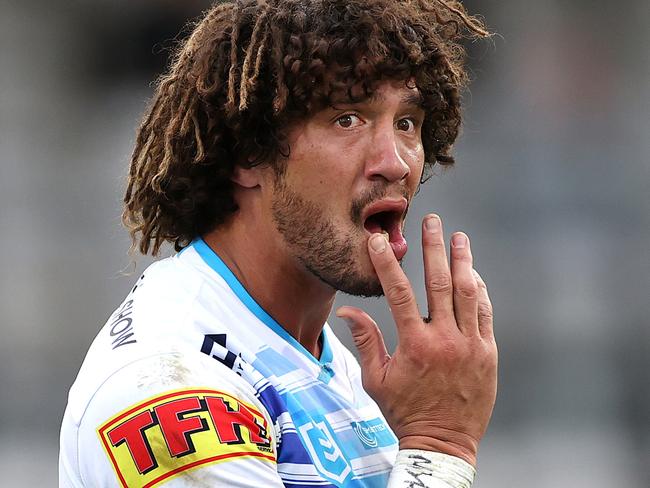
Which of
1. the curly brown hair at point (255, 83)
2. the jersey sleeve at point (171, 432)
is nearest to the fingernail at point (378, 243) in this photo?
the curly brown hair at point (255, 83)

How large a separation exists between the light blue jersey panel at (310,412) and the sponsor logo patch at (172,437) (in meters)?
0.16

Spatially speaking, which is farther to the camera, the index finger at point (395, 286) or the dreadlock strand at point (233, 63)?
the dreadlock strand at point (233, 63)

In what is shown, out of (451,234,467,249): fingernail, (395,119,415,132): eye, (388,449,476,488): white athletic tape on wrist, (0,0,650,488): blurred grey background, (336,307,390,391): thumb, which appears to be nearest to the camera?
(388,449,476,488): white athletic tape on wrist

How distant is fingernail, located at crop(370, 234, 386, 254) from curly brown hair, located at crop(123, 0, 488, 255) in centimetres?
33

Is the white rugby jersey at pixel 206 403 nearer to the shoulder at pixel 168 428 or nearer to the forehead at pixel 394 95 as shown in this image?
the shoulder at pixel 168 428

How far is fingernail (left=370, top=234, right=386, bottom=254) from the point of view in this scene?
262 centimetres

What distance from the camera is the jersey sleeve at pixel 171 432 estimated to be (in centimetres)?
219

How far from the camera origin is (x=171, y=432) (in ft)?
7.17

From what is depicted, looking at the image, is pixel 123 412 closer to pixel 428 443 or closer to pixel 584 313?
pixel 428 443

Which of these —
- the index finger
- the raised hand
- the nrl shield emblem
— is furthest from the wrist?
the index finger

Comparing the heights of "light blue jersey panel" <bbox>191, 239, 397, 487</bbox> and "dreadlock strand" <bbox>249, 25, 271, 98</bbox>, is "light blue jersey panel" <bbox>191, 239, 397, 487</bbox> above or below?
below

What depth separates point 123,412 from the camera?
87.4 inches

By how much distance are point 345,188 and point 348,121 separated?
17cm

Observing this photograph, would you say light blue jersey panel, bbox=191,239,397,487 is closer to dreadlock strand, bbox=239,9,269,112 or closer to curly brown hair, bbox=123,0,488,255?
curly brown hair, bbox=123,0,488,255
